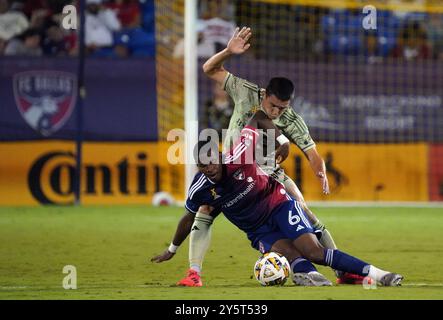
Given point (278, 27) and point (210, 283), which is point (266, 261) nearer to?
point (210, 283)

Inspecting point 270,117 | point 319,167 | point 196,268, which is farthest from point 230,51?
point 196,268

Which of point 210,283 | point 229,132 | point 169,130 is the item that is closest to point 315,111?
point 169,130

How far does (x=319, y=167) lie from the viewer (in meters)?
10.5

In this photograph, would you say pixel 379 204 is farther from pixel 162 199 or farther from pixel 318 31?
pixel 162 199

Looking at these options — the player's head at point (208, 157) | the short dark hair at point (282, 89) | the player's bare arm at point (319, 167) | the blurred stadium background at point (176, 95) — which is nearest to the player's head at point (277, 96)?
the short dark hair at point (282, 89)

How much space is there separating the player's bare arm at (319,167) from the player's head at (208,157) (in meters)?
1.27

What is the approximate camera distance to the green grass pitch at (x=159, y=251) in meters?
8.96

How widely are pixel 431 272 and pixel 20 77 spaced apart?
1116cm

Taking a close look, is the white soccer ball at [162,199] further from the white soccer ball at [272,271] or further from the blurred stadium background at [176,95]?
the white soccer ball at [272,271]

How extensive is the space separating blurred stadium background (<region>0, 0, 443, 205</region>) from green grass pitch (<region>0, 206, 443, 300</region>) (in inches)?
31.6

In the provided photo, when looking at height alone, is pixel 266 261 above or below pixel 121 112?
below

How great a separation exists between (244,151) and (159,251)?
3.68 metres

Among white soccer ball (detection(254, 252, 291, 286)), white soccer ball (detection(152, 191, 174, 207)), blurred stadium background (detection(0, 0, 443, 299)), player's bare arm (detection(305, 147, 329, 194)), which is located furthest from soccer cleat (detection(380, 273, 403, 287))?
white soccer ball (detection(152, 191, 174, 207))

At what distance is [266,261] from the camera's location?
9.51 m
